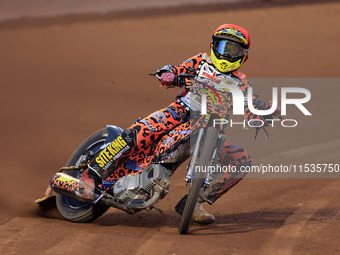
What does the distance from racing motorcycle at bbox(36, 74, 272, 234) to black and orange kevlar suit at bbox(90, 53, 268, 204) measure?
0.07 meters

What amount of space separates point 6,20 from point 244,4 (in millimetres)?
8016

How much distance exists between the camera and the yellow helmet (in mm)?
8117

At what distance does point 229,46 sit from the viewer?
815 centimetres

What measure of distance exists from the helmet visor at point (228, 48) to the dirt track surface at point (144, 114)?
1.88 m

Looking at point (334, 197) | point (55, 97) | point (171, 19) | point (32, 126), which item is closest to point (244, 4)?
point (171, 19)

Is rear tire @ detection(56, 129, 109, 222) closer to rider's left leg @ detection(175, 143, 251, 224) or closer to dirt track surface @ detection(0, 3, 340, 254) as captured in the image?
dirt track surface @ detection(0, 3, 340, 254)

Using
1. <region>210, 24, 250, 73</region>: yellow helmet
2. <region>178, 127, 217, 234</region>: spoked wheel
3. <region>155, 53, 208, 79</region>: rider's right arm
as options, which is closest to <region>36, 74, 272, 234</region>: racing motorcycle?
<region>178, 127, 217, 234</region>: spoked wheel

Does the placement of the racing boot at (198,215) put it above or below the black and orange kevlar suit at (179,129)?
below

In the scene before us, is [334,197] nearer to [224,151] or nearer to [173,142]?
[224,151]

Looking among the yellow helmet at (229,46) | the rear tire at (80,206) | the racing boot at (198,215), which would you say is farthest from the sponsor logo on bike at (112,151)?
the yellow helmet at (229,46)

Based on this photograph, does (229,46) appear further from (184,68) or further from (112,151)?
(112,151)

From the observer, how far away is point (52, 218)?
8.76m

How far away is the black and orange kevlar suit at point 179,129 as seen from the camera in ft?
26.7

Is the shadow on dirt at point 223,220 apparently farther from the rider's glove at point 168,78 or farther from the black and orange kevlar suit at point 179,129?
the rider's glove at point 168,78
